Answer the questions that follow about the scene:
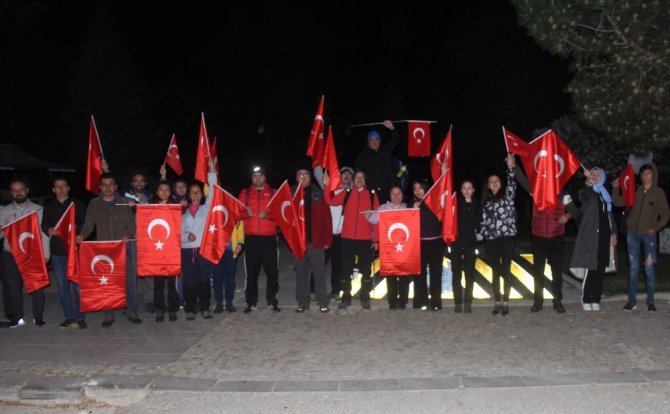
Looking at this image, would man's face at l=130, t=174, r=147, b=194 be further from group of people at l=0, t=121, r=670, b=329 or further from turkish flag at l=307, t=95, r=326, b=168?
turkish flag at l=307, t=95, r=326, b=168

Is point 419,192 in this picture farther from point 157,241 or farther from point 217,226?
point 157,241

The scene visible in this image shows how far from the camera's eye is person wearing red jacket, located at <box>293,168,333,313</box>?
9.17 m

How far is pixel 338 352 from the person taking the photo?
23.2ft

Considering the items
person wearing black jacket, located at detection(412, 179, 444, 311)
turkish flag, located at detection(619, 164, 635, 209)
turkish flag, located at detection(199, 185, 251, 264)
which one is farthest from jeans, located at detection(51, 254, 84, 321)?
turkish flag, located at detection(619, 164, 635, 209)

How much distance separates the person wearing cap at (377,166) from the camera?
10.2 metres

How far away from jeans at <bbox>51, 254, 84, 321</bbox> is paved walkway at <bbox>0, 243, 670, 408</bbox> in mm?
291

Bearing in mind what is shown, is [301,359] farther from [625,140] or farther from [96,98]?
[96,98]

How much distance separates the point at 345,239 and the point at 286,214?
94 centimetres

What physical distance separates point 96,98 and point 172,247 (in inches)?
1757

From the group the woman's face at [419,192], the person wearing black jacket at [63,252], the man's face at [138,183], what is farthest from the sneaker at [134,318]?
the woman's face at [419,192]

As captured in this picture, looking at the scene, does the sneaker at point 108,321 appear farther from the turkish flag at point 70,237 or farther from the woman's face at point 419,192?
the woman's face at point 419,192

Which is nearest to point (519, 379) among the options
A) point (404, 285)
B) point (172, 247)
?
point (404, 285)

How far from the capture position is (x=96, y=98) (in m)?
49.2

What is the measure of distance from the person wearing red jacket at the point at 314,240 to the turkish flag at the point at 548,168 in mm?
2885
